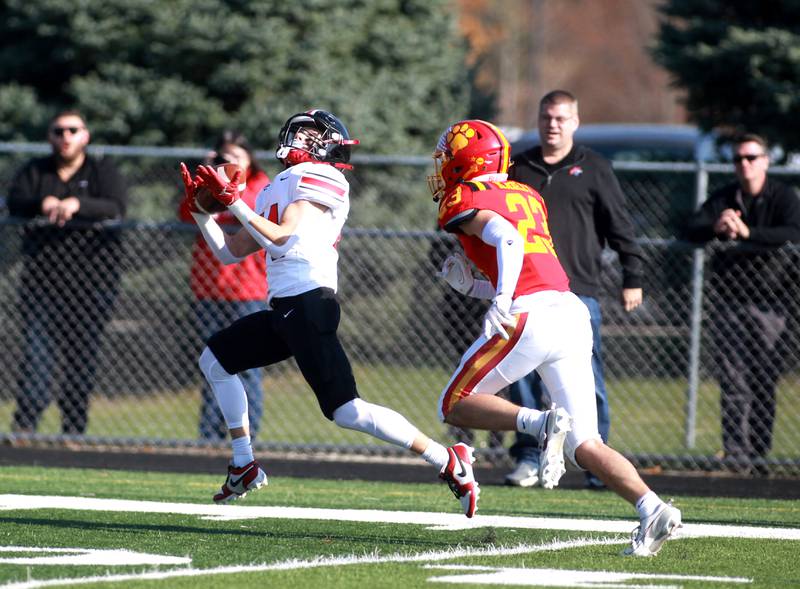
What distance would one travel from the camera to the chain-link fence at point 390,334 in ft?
31.4

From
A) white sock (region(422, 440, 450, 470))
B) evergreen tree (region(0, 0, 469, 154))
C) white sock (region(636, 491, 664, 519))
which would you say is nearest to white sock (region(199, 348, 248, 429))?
white sock (region(422, 440, 450, 470))

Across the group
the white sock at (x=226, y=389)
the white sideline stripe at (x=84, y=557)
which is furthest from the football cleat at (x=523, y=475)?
the white sideline stripe at (x=84, y=557)

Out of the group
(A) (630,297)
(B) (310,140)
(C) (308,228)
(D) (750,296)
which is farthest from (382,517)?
(D) (750,296)

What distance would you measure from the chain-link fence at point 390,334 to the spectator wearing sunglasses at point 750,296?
2 cm

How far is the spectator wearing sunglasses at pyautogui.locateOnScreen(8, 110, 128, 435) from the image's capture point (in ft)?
33.0

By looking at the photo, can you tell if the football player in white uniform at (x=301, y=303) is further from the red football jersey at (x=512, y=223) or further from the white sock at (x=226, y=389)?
the red football jersey at (x=512, y=223)

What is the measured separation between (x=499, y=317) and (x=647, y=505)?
0.95 m

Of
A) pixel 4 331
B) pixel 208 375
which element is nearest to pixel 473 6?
pixel 4 331

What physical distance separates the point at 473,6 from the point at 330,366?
32288mm

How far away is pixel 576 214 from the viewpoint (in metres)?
8.61

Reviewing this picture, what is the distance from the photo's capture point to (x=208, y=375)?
6.58m

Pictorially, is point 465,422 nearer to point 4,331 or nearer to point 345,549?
point 345,549

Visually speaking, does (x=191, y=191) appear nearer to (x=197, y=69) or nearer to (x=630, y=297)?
(x=630, y=297)

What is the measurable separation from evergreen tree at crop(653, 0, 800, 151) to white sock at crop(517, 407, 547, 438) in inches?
277
